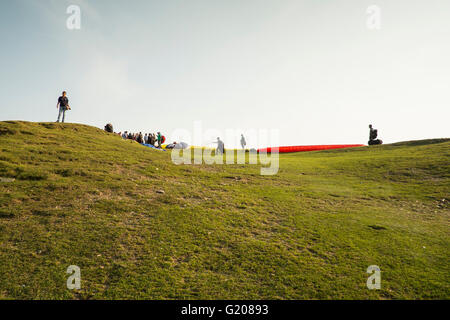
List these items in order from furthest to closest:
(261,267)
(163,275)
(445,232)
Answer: (445,232) < (261,267) < (163,275)

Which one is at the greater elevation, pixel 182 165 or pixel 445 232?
pixel 182 165

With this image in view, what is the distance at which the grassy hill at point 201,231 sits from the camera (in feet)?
21.3

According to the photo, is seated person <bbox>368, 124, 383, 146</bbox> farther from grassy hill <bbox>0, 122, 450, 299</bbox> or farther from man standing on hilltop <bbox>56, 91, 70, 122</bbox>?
man standing on hilltop <bbox>56, 91, 70, 122</bbox>

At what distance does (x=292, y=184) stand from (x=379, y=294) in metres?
11.5

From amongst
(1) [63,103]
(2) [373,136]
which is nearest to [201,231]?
(1) [63,103]

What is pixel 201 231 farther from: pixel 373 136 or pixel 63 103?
pixel 373 136

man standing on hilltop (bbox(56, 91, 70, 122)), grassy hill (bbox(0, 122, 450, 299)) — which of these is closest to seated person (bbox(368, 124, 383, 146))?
grassy hill (bbox(0, 122, 450, 299))

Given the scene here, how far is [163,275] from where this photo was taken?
22.2ft

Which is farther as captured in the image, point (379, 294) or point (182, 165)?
point (182, 165)

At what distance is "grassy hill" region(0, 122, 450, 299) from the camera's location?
6488 mm
